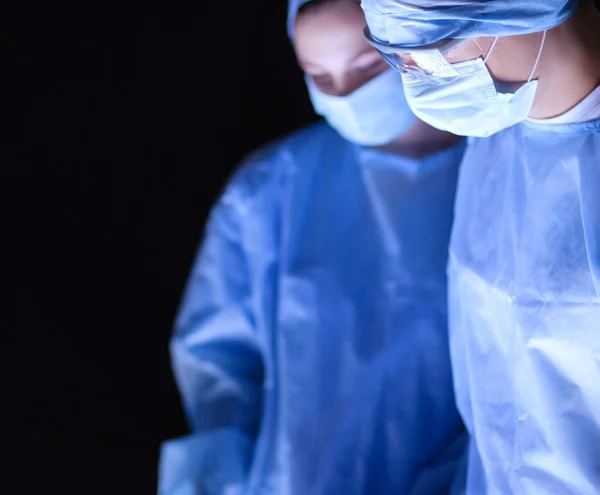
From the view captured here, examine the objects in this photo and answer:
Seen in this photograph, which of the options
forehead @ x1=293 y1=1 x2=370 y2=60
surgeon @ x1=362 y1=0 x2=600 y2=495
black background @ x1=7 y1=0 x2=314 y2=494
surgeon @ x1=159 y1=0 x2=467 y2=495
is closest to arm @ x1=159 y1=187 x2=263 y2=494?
surgeon @ x1=159 y1=0 x2=467 y2=495

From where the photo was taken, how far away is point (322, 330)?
3.75 feet

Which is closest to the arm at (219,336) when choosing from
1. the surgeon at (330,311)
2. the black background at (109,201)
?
the surgeon at (330,311)

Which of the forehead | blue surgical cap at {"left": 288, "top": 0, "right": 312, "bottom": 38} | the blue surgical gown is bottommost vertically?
the blue surgical gown

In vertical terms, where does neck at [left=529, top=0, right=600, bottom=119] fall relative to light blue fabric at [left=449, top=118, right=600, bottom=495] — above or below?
above

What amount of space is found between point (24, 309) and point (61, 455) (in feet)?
1.07

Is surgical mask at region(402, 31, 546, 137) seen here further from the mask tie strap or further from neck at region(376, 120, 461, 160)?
neck at region(376, 120, 461, 160)

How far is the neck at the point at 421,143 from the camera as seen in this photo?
1.16 metres

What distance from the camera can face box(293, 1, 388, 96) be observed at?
3.18 feet

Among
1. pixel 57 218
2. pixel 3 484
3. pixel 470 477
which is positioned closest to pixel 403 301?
pixel 470 477

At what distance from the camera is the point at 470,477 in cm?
94

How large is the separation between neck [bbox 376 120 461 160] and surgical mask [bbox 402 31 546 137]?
0.35 meters

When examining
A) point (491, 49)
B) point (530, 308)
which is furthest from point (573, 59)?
point (530, 308)

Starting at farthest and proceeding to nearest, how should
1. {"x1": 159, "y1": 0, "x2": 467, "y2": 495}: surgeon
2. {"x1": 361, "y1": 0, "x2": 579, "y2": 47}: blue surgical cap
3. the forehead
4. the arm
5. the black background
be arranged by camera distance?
the black background < the arm < {"x1": 159, "y1": 0, "x2": 467, "y2": 495}: surgeon < the forehead < {"x1": 361, "y1": 0, "x2": 579, "y2": 47}: blue surgical cap

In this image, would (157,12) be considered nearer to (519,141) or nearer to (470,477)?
(519,141)
